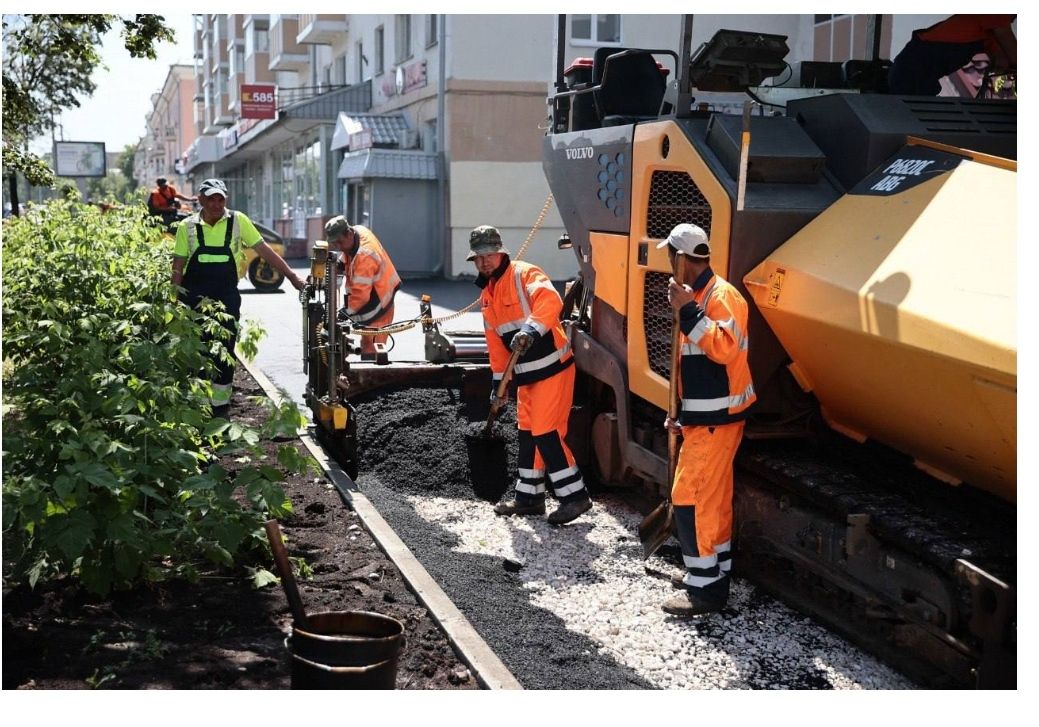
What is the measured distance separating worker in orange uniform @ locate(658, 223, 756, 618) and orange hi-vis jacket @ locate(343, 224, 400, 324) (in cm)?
456

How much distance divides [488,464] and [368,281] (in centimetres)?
268

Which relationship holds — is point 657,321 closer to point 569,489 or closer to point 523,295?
point 523,295

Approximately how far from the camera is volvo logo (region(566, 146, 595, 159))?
6195 mm

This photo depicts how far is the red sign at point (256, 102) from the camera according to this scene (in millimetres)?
31609

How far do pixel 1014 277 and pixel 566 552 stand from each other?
9.47 feet

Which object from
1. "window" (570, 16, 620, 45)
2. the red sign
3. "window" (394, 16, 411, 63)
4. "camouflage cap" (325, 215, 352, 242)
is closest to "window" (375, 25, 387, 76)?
"window" (394, 16, 411, 63)

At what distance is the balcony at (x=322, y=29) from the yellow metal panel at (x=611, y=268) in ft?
83.9

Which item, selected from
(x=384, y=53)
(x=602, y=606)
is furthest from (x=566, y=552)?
(x=384, y=53)

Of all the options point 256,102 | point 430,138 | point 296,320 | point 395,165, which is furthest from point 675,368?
point 256,102

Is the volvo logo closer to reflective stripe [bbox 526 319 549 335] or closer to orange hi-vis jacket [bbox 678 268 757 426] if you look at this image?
reflective stripe [bbox 526 319 549 335]

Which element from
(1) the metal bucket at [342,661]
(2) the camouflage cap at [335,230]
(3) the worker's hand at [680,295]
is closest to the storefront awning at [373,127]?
(2) the camouflage cap at [335,230]

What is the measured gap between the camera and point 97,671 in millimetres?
3754

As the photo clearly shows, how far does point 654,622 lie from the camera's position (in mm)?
4930

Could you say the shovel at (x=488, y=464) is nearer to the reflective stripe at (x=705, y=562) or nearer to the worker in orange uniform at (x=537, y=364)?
→ the worker in orange uniform at (x=537, y=364)
